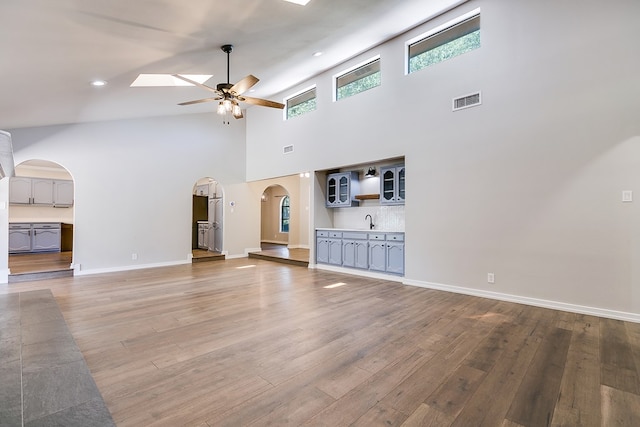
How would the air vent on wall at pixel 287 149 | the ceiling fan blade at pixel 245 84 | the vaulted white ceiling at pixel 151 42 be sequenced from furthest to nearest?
the air vent on wall at pixel 287 149 < the ceiling fan blade at pixel 245 84 < the vaulted white ceiling at pixel 151 42

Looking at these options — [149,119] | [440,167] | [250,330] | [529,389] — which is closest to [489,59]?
[440,167]

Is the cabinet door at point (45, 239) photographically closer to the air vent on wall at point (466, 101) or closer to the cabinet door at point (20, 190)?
the cabinet door at point (20, 190)

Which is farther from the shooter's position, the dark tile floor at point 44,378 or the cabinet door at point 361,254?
the cabinet door at point 361,254

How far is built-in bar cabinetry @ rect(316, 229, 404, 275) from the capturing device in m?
5.63

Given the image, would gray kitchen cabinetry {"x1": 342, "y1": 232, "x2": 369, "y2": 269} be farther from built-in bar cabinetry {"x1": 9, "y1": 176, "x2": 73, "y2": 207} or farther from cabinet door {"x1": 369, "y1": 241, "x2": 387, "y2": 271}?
built-in bar cabinetry {"x1": 9, "y1": 176, "x2": 73, "y2": 207}

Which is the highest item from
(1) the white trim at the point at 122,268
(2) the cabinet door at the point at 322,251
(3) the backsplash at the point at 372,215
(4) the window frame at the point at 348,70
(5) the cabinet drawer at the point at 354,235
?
(4) the window frame at the point at 348,70

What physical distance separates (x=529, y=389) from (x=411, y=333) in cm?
111

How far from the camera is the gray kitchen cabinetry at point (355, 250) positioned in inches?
243

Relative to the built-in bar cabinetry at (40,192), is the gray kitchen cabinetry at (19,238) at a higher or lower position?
lower

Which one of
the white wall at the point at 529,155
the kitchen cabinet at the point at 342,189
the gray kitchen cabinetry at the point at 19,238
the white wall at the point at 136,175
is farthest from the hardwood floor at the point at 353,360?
the gray kitchen cabinetry at the point at 19,238

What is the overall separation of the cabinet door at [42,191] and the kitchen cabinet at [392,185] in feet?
30.9

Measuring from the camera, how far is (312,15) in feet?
13.5

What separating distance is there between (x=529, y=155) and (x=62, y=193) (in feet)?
37.7

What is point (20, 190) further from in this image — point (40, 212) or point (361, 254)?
point (361, 254)
